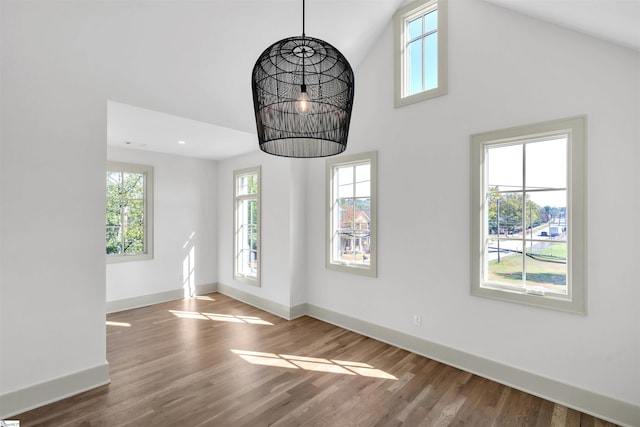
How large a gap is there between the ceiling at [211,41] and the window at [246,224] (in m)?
1.29

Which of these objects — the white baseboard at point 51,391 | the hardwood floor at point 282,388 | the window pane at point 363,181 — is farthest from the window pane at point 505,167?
the white baseboard at point 51,391

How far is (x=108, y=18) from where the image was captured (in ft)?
7.66

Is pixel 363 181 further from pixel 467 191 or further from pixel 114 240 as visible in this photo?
pixel 114 240

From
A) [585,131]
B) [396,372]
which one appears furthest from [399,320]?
[585,131]

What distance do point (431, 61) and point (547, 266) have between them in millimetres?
2342

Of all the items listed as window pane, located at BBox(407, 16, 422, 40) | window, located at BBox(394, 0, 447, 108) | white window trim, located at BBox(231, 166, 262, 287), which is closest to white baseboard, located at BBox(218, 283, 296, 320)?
white window trim, located at BBox(231, 166, 262, 287)

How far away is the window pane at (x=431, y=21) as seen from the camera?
3.26 meters

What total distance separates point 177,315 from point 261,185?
2296 millimetres

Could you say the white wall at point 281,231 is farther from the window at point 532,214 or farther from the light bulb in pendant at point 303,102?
the light bulb in pendant at point 303,102

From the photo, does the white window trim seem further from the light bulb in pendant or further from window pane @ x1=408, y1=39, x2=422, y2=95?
the light bulb in pendant

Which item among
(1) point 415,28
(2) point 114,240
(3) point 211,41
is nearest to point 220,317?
(2) point 114,240

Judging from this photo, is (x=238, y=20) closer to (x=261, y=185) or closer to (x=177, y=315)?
(x=261, y=185)

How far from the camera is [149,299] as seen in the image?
489 centimetres

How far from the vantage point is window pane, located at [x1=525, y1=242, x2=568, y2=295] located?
8.23ft
